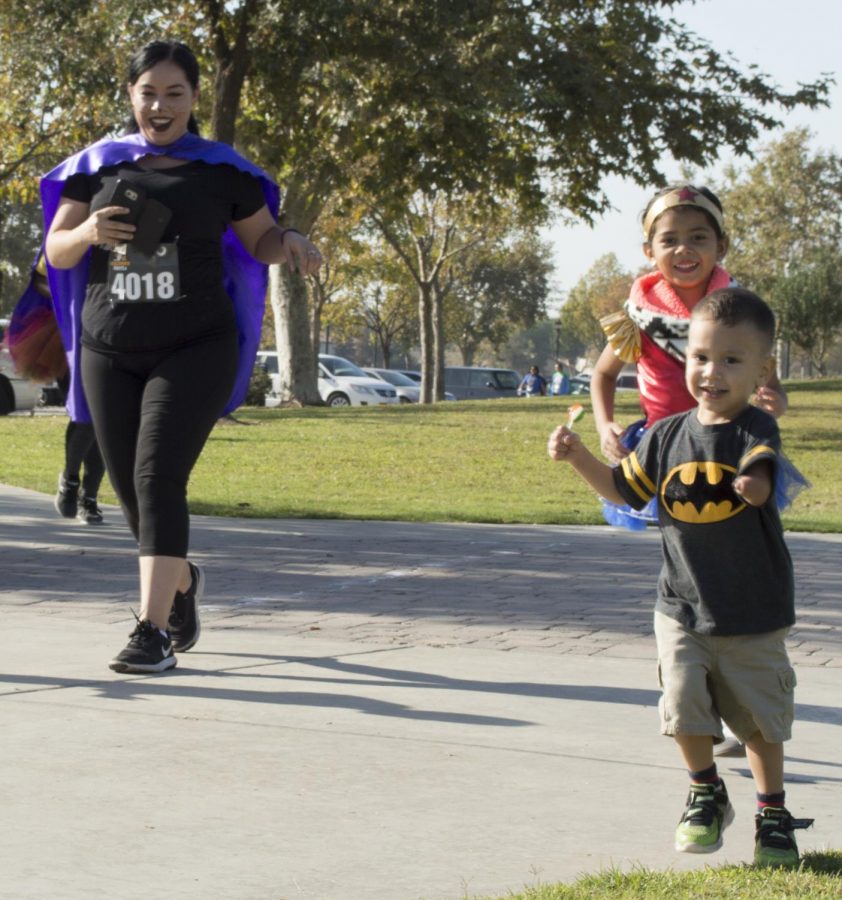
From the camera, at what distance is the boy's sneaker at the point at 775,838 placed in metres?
3.32

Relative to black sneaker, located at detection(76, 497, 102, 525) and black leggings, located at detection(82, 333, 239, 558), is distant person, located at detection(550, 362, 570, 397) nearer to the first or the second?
black sneaker, located at detection(76, 497, 102, 525)

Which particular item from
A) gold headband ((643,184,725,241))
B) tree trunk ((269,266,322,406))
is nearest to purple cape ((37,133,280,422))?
gold headband ((643,184,725,241))

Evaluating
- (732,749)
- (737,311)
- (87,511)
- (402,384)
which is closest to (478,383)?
(402,384)

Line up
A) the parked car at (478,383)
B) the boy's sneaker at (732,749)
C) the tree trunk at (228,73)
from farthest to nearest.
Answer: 1. the parked car at (478,383)
2. the tree trunk at (228,73)
3. the boy's sneaker at (732,749)

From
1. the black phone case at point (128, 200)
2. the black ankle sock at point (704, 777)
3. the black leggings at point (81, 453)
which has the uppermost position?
the black phone case at point (128, 200)

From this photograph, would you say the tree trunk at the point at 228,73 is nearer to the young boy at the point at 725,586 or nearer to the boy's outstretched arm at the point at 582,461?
the boy's outstretched arm at the point at 582,461

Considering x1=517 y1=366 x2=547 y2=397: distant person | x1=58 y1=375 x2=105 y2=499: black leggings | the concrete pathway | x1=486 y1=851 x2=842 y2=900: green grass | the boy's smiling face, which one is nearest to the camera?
x1=486 y1=851 x2=842 y2=900: green grass

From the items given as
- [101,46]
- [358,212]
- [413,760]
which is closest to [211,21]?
[101,46]

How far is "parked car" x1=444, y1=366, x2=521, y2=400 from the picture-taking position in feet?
182

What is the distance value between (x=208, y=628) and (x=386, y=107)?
1728cm

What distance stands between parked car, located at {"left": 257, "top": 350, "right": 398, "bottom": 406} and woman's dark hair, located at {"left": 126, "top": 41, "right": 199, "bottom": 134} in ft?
115

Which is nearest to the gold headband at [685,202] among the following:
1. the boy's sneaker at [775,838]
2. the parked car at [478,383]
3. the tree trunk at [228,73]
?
the boy's sneaker at [775,838]

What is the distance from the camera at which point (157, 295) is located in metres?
5.33

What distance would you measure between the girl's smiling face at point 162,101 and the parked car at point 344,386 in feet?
115
